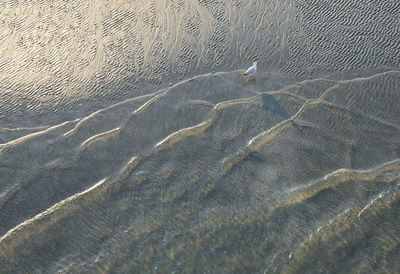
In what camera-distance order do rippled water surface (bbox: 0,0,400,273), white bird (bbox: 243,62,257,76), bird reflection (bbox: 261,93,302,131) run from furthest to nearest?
white bird (bbox: 243,62,257,76) < bird reflection (bbox: 261,93,302,131) < rippled water surface (bbox: 0,0,400,273)

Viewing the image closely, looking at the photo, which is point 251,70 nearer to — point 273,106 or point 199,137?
point 273,106

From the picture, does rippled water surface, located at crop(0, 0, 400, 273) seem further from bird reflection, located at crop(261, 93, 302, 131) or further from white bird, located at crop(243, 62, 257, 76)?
white bird, located at crop(243, 62, 257, 76)

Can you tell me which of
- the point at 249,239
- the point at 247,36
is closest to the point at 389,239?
the point at 249,239

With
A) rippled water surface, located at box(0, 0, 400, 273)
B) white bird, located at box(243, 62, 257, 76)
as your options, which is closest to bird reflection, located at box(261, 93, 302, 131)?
rippled water surface, located at box(0, 0, 400, 273)

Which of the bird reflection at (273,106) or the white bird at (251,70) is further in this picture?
the white bird at (251,70)

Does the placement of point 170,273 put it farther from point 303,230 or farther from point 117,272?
point 303,230

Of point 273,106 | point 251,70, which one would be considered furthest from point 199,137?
point 251,70

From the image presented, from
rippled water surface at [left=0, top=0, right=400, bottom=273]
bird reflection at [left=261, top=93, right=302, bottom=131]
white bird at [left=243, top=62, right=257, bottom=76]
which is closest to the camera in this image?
rippled water surface at [left=0, top=0, right=400, bottom=273]

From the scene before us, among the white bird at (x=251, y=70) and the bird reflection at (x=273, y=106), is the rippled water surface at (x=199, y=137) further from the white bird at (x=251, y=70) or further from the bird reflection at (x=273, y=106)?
the white bird at (x=251, y=70)

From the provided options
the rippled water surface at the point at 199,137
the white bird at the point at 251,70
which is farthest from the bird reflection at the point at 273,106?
the white bird at the point at 251,70
